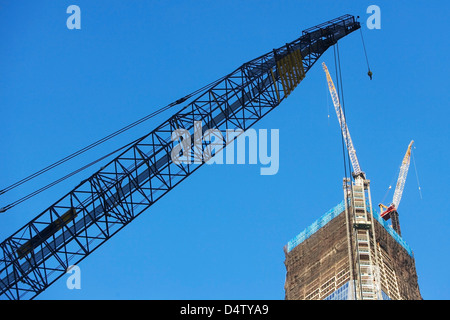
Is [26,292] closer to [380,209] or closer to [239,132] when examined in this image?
[239,132]

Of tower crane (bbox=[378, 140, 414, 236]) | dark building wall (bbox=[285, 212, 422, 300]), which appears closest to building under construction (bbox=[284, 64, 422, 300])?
dark building wall (bbox=[285, 212, 422, 300])

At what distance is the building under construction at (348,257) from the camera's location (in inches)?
4850

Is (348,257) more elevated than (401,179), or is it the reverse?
(401,179)

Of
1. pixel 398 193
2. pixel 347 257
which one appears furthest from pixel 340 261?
pixel 398 193

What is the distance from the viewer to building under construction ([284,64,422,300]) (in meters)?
123

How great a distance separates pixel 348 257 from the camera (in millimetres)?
126062

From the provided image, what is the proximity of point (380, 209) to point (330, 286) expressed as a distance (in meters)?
64.8

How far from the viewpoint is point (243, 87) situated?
6394 centimetres

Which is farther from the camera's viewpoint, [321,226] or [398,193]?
[398,193]

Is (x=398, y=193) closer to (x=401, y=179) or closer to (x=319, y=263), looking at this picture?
(x=401, y=179)

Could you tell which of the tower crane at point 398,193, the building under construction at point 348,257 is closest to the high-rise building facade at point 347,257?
the building under construction at point 348,257

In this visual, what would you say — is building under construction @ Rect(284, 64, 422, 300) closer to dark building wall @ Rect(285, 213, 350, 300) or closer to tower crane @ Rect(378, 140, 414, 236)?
dark building wall @ Rect(285, 213, 350, 300)
